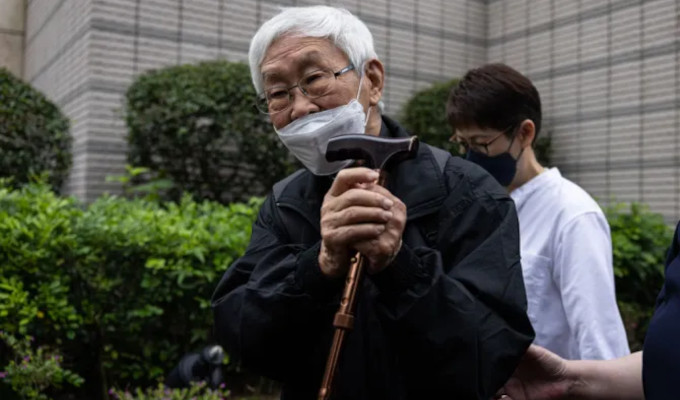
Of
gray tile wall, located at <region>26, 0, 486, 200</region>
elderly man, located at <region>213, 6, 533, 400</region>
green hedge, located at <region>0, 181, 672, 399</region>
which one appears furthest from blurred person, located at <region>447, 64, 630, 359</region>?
gray tile wall, located at <region>26, 0, 486, 200</region>

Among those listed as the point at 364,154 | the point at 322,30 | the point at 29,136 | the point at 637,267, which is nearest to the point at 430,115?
the point at 637,267

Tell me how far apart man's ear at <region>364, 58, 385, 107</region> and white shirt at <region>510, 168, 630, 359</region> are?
1.00 metres

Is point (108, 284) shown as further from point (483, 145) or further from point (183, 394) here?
point (483, 145)

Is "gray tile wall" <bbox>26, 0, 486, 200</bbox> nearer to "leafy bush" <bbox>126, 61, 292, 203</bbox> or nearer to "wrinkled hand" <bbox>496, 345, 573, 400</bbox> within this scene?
"leafy bush" <bbox>126, 61, 292, 203</bbox>

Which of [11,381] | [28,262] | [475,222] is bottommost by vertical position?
[11,381]

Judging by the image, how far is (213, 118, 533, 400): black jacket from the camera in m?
1.43

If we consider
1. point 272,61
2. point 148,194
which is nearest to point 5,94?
point 148,194

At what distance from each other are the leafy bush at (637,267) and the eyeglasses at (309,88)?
431 centimetres

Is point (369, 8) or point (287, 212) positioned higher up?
point (369, 8)

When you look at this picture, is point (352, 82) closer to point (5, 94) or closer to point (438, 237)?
point (438, 237)

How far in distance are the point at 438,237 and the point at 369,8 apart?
314 inches

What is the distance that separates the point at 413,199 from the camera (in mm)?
1604

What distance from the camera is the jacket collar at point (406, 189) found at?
5.25ft

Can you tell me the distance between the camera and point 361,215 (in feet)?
4.34
